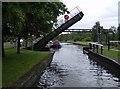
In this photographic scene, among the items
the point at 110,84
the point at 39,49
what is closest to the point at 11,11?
the point at 110,84

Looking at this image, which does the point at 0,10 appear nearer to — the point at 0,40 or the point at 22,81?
the point at 22,81

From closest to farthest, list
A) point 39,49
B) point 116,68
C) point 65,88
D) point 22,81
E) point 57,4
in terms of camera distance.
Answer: point 22,81
point 65,88
point 57,4
point 116,68
point 39,49

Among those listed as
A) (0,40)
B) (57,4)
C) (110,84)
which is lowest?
(110,84)

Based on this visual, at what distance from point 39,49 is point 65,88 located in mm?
29945

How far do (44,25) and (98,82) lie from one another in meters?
15.8

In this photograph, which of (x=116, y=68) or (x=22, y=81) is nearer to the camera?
(x=22, y=81)

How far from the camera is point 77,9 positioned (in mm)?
40219

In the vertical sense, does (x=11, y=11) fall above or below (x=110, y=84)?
above

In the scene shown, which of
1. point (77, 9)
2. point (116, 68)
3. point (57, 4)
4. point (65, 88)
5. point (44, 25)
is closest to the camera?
point (65, 88)

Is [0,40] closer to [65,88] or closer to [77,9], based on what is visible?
[65,88]

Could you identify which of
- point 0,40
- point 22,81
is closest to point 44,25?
point 0,40

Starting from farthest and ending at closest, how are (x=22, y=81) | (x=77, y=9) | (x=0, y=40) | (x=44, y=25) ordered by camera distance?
(x=77, y=9)
(x=44, y=25)
(x=0, y=40)
(x=22, y=81)

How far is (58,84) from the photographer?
1617 cm

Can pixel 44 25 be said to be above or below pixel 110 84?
above
